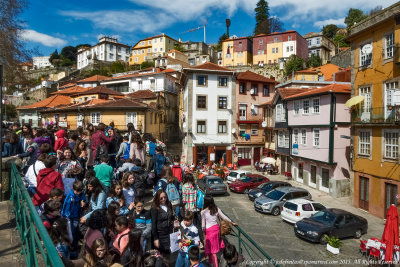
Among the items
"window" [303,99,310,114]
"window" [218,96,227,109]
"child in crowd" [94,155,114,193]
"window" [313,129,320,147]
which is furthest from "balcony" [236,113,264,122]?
"child in crowd" [94,155,114,193]

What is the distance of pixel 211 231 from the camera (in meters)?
6.61

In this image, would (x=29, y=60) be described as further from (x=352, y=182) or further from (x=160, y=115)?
(x=352, y=182)

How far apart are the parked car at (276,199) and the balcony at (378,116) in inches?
288

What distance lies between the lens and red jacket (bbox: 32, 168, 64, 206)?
571cm

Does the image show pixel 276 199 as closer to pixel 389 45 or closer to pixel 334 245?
pixel 334 245

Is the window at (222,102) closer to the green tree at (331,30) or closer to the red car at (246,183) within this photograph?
the red car at (246,183)

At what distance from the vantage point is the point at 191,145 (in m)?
36.3

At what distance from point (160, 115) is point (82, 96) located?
14.0 m

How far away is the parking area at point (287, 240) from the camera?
41.6 ft

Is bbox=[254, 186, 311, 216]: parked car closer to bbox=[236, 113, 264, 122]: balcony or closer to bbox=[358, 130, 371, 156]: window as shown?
bbox=[358, 130, 371, 156]: window

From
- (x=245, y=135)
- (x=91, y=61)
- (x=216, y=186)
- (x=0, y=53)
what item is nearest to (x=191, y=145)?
(x=245, y=135)

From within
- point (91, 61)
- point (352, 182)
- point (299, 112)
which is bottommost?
point (352, 182)

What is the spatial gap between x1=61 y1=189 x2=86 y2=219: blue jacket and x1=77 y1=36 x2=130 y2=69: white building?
9330cm

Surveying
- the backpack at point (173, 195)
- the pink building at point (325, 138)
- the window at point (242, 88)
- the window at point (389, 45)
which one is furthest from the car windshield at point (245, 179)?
the backpack at point (173, 195)
